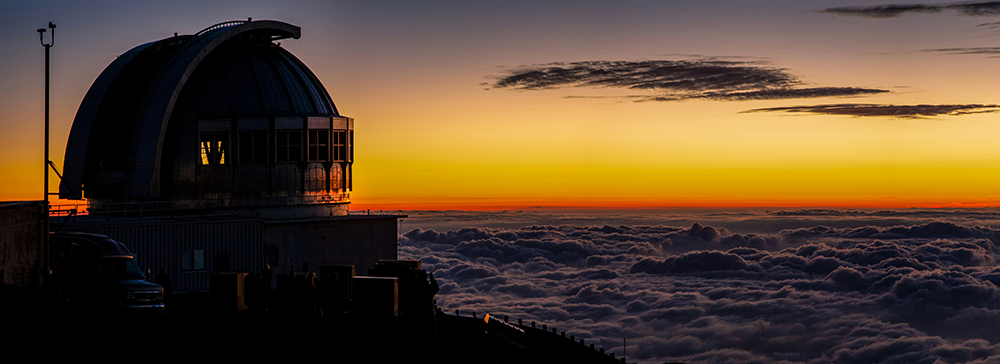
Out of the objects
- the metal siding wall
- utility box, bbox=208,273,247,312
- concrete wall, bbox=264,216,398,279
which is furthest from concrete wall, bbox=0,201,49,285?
concrete wall, bbox=264,216,398,279

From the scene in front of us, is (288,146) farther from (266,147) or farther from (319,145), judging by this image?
(319,145)

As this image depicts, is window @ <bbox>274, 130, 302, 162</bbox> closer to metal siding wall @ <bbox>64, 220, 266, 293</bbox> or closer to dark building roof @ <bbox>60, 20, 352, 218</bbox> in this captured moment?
dark building roof @ <bbox>60, 20, 352, 218</bbox>

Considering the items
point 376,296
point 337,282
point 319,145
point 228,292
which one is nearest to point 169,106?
point 319,145

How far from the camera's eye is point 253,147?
41.7 meters

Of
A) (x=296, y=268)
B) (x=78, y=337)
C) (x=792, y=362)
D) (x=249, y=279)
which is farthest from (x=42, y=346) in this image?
(x=792, y=362)

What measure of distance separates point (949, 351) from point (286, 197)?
156609 millimetres

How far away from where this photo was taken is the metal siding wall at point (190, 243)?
3297 cm

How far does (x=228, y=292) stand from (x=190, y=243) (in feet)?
26.0

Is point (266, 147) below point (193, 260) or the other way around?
the other way around

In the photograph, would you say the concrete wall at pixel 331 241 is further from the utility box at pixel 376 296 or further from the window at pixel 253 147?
the utility box at pixel 376 296

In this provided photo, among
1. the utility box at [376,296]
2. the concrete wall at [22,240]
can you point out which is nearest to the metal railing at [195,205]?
the concrete wall at [22,240]

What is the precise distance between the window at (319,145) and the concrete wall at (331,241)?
11.7ft

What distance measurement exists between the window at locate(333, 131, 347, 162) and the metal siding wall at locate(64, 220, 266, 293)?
24.3 feet

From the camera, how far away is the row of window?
41.4 m
